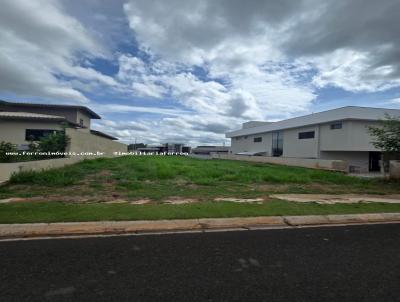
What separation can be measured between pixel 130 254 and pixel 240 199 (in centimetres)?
532

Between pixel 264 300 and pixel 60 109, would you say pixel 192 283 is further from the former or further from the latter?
pixel 60 109

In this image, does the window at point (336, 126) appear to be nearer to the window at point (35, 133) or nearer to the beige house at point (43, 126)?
the beige house at point (43, 126)

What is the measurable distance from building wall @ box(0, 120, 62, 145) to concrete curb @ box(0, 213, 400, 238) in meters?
24.7

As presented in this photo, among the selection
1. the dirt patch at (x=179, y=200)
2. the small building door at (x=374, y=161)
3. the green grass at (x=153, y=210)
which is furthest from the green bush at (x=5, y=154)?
the small building door at (x=374, y=161)

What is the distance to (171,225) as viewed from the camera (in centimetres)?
614

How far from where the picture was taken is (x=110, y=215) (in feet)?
21.6

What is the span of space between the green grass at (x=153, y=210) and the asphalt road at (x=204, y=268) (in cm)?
119

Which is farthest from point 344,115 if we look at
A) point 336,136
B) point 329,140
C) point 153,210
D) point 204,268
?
point 204,268

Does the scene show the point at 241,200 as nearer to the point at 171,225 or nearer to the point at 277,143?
the point at 171,225

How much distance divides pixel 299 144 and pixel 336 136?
23.4 ft

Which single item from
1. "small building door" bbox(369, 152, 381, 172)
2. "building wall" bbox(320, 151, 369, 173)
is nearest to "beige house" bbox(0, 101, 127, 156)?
"building wall" bbox(320, 151, 369, 173)

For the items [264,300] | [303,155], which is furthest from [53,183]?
[303,155]

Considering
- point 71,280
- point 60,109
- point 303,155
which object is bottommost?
point 71,280

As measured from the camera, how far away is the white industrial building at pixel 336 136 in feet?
97.2
